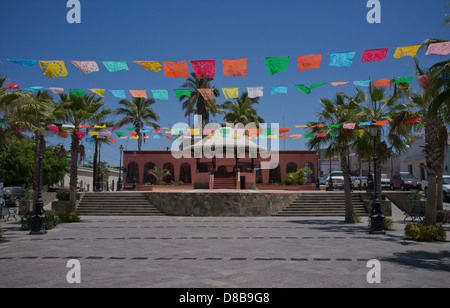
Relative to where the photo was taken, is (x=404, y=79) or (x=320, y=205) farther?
(x=320, y=205)

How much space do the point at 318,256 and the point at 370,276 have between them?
88.8 inches

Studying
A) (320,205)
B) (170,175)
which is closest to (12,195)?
(170,175)

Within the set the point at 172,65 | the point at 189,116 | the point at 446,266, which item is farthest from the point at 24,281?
the point at 189,116

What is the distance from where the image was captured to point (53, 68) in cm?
1459

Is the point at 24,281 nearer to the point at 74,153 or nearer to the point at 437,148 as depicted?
the point at 437,148

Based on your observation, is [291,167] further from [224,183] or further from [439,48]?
[439,48]

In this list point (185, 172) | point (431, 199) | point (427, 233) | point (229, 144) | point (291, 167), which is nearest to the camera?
point (427, 233)

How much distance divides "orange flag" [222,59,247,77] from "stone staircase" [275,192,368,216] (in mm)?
10245

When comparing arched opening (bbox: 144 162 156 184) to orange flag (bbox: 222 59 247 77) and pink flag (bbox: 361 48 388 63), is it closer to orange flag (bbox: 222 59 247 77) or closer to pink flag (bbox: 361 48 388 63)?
orange flag (bbox: 222 59 247 77)

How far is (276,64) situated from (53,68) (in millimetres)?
8541

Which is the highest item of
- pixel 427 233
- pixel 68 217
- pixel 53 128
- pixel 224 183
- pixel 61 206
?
pixel 53 128

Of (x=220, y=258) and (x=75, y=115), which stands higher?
(x=75, y=115)

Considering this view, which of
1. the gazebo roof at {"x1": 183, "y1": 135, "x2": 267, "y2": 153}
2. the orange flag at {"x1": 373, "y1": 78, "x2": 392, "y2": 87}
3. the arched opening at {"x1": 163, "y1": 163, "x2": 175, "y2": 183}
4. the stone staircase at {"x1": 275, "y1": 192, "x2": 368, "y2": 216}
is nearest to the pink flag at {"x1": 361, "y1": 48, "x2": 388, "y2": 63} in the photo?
the orange flag at {"x1": 373, "y1": 78, "x2": 392, "y2": 87}

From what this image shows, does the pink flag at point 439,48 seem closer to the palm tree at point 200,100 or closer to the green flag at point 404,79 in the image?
the green flag at point 404,79
